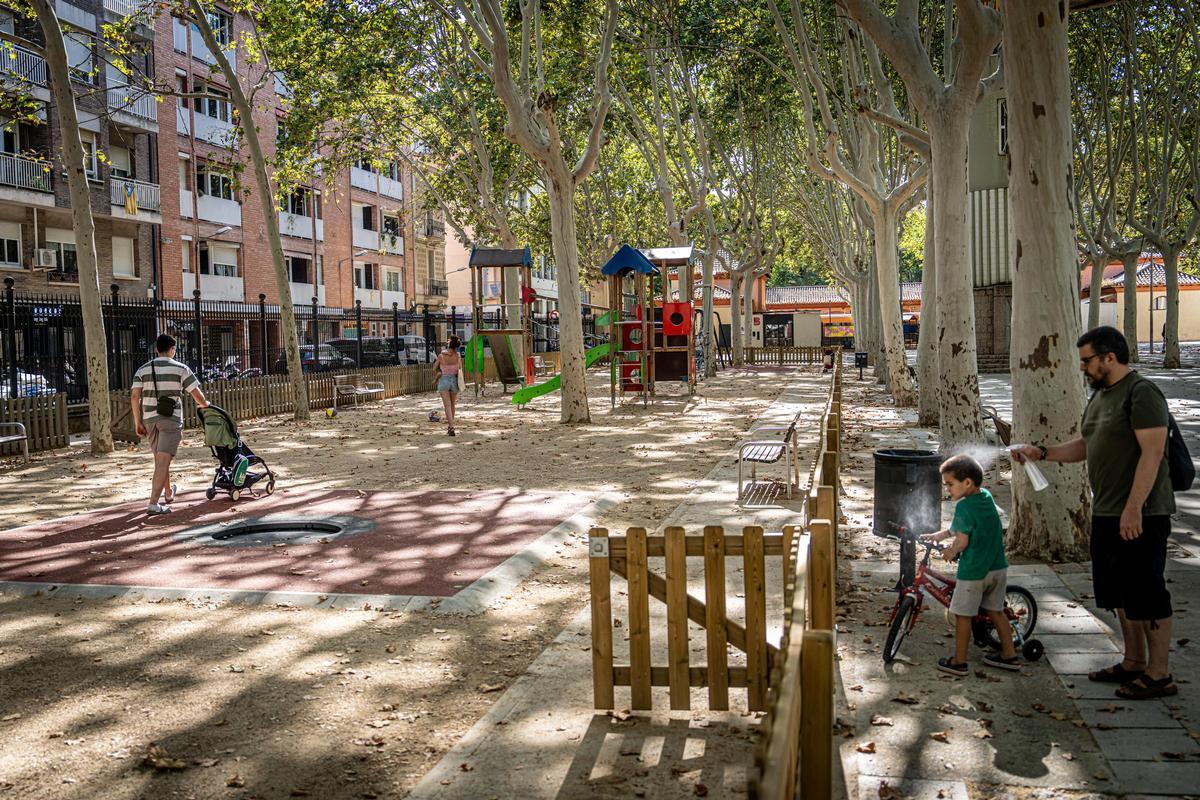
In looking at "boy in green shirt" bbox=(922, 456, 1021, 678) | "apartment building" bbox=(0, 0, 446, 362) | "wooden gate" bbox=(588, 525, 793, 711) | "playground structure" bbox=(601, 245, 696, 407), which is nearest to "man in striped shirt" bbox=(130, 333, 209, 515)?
"wooden gate" bbox=(588, 525, 793, 711)

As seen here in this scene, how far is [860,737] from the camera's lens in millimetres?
4758

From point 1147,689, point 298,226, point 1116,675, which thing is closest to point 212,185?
point 298,226

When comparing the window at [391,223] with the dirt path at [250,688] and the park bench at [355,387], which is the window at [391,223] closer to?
the park bench at [355,387]

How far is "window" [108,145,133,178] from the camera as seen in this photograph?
34.3 metres

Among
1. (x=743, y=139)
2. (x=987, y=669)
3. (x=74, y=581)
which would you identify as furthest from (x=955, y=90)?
(x=743, y=139)

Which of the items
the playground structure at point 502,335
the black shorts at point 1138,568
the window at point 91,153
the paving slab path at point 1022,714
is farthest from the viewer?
the window at point 91,153

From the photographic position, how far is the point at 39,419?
17.3 metres

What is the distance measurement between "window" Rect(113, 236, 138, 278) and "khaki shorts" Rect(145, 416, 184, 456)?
26.3 m

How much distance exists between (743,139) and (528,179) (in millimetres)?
7534

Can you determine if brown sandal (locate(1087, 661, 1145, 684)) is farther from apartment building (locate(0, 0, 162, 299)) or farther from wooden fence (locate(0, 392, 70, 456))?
apartment building (locate(0, 0, 162, 299))

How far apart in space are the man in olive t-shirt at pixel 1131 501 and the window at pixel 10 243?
32735 millimetres

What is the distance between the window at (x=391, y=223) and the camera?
5359 centimetres

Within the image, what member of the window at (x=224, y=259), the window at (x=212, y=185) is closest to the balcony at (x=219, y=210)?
the window at (x=212, y=185)

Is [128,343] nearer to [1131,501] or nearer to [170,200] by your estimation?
[170,200]
